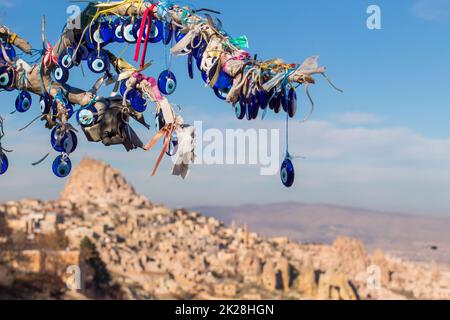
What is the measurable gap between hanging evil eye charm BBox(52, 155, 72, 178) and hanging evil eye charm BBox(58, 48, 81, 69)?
4.05 ft

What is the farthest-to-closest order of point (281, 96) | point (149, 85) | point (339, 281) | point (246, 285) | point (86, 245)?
point (339, 281), point (246, 285), point (86, 245), point (149, 85), point (281, 96)

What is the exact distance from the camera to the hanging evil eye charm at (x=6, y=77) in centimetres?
1247

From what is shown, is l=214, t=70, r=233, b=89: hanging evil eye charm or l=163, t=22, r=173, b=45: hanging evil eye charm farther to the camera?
l=163, t=22, r=173, b=45: hanging evil eye charm

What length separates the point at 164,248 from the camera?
191000mm

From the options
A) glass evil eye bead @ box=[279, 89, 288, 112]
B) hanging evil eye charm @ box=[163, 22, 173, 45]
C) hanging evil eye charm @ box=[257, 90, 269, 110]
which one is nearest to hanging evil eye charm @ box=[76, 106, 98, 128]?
hanging evil eye charm @ box=[163, 22, 173, 45]

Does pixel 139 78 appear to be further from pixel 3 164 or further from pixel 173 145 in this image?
pixel 3 164

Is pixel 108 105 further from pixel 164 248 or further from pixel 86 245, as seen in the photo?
pixel 164 248

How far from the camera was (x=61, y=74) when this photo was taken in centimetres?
1195

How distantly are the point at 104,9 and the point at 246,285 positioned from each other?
159 m

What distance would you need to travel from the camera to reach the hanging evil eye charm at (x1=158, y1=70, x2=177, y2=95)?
11.1 m

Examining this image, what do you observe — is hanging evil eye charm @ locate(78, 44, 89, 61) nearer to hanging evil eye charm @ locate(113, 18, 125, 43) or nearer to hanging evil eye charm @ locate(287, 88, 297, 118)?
hanging evil eye charm @ locate(113, 18, 125, 43)
